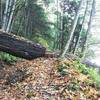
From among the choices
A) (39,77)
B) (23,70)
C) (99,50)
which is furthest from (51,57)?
(99,50)

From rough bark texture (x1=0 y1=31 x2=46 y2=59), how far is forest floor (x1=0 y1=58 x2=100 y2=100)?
0.55 meters

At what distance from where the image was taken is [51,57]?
40.1 ft

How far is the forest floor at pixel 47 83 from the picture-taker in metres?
7.96

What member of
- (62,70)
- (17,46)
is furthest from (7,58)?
(62,70)

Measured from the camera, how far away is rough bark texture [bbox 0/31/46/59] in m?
10.7

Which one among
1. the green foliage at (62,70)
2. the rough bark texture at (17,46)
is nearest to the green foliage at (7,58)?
the rough bark texture at (17,46)

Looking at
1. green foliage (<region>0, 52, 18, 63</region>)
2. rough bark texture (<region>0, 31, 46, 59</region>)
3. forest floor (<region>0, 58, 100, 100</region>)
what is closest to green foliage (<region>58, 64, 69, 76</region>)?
forest floor (<region>0, 58, 100, 100</region>)

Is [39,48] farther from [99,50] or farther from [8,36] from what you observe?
[99,50]

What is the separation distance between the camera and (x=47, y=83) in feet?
28.9

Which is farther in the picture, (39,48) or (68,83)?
(39,48)

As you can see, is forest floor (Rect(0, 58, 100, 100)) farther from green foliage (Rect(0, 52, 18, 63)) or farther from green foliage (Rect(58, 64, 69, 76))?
green foliage (Rect(0, 52, 18, 63))

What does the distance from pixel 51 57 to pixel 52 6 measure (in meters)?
15.5

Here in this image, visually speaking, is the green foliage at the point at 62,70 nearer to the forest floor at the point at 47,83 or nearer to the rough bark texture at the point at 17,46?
the forest floor at the point at 47,83

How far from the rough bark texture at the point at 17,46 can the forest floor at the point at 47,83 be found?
0.55 meters
